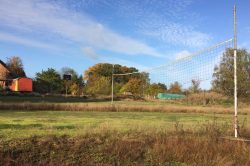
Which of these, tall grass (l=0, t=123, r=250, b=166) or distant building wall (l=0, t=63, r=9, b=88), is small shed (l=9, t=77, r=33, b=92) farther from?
tall grass (l=0, t=123, r=250, b=166)

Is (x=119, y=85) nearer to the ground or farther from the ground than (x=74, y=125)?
farther from the ground

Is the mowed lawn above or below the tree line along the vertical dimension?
below

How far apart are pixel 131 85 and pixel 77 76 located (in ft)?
59.3

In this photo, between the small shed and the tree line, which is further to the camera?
the small shed

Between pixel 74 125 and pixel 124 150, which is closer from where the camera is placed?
pixel 124 150

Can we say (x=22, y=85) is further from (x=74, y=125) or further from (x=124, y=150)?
(x=124, y=150)

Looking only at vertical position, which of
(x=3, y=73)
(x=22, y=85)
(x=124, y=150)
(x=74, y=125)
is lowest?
(x=124, y=150)

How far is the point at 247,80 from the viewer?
56688mm

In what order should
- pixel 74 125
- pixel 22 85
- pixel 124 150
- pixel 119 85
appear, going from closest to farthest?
1. pixel 124 150
2. pixel 74 125
3. pixel 22 85
4. pixel 119 85

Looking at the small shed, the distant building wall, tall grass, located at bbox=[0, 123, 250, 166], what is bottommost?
tall grass, located at bbox=[0, 123, 250, 166]

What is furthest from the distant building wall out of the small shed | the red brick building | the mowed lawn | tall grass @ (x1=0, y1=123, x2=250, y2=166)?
tall grass @ (x1=0, y1=123, x2=250, y2=166)

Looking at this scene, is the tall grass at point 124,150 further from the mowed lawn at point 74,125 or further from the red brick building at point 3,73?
the red brick building at point 3,73

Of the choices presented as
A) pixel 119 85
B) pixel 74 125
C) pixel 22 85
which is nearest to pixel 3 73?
pixel 22 85

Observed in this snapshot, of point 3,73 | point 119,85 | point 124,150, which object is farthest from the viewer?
point 119,85
